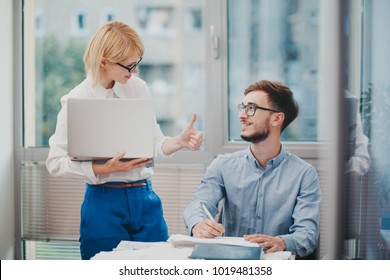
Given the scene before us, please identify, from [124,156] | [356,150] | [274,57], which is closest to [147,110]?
[124,156]

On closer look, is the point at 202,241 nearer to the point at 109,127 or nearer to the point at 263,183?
the point at 263,183

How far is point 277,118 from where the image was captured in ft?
6.60

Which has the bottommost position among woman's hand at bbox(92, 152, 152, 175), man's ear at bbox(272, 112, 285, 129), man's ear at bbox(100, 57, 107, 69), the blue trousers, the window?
the blue trousers

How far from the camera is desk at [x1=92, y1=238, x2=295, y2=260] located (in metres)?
1.48

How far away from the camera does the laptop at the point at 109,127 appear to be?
186 cm

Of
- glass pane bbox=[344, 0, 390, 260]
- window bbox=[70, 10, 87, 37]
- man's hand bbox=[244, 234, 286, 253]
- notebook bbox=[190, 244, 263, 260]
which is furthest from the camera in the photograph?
window bbox=[70, 10, 87, 37]

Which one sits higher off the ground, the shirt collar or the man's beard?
the man's beard

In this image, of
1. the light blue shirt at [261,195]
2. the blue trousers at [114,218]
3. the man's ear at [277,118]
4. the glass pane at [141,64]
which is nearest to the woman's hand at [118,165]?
the blue trousers at [114,218]

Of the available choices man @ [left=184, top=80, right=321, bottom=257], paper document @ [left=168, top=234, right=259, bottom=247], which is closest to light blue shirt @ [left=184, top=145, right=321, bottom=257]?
man @ [left=184, top=80, right=321, bottom=257]

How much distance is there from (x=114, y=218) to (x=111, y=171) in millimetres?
192

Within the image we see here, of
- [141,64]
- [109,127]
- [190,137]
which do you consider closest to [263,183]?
→ [190,137]

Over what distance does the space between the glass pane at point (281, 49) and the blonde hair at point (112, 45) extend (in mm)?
1015

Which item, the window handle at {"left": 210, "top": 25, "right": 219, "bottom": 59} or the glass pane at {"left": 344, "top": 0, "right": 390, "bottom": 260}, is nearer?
the glass pane at {"left": 344, "top": 0, "right": 390, "bottom": 260}

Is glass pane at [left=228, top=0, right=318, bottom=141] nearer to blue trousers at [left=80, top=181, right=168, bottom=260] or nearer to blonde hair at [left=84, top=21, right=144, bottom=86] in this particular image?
blonde hair at [left=84, top=21, right=144, bottom=86]
